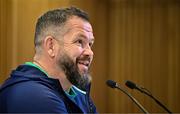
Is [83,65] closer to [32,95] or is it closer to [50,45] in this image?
[50,45]

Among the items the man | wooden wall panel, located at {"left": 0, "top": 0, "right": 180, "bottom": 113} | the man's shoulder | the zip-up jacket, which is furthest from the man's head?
wooden wall panel, located at {"left": 0, "top": 0, "right": 180, "bottom": 113}

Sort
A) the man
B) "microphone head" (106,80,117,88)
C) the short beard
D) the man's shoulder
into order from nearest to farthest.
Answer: the man's shoulder < the man < the short beard < "microphone head" (106,80,117,88)

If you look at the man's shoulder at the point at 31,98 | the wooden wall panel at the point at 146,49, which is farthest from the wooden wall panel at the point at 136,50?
the man's shoulder at the point at 31,98

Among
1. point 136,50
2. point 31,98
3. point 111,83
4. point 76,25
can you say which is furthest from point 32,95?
point 136,50

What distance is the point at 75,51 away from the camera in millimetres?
1590

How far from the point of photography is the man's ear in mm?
1583

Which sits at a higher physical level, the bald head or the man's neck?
the bald head

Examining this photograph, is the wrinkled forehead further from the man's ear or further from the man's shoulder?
the man's shoulder

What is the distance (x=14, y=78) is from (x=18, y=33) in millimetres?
2371

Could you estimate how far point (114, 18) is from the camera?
13.6 feet

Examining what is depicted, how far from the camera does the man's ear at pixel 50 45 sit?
1.58 meters

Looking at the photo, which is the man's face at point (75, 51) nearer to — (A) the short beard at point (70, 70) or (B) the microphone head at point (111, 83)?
(A) the short beard at point (70, 70)

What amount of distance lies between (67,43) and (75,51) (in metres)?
0.05

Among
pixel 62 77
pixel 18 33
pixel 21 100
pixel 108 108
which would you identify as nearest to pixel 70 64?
pixel 62 77
